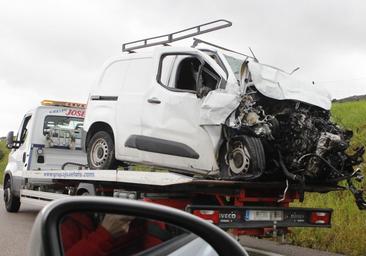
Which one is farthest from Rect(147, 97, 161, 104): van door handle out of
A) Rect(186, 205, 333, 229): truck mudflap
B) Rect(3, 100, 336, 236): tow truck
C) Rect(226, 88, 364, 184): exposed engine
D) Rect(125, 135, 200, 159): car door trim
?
Rect(186, 205, 333, 229): truck mudflap

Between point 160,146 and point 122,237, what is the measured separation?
5686 millimetres

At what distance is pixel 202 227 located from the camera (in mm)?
2010

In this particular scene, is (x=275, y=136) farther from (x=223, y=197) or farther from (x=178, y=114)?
(x=178, y=114)

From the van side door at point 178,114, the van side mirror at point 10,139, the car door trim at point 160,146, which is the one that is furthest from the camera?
the van side mirror at point 10,139

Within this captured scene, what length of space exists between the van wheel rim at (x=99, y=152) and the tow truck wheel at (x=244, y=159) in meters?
2.42

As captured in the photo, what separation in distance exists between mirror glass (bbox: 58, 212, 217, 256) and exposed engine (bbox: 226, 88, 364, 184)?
14.9ft

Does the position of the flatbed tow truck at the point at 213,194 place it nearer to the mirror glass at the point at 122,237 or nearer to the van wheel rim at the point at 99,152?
the van wheel rim at the point at 99,152

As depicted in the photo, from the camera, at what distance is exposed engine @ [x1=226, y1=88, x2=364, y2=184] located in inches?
268

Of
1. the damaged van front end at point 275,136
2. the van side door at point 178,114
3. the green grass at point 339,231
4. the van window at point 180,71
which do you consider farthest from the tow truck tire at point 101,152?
the green grass at point 339,231

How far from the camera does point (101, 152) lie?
8.98 meters

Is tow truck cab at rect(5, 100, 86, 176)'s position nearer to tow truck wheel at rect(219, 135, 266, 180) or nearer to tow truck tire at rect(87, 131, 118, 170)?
tow truck tire at rect(87, 131, 118, 170)

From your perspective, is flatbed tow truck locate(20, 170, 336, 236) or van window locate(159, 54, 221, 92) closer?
flatbed tow truck locate(20, 170, 336, 236)

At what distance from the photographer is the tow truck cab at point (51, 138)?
12.5m

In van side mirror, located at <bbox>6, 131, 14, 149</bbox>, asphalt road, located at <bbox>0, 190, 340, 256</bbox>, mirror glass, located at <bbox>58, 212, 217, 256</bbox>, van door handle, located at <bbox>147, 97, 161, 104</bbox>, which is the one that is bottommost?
asphalt road, located at <bbox>0, 190, 340, 256</bbox>
